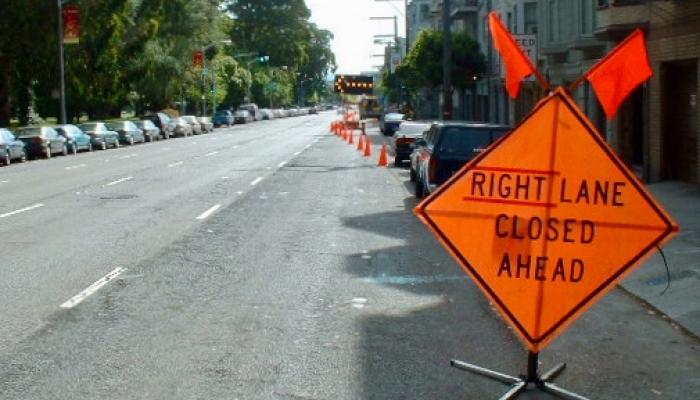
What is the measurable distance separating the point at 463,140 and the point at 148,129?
4666 centimetres

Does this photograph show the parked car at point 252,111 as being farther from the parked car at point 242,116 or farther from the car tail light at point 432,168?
the car tail light at point 432,168

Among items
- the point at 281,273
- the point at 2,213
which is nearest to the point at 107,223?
the point at 2,213

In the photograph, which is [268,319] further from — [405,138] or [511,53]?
[405,138]

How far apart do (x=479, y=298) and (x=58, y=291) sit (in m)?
4.34

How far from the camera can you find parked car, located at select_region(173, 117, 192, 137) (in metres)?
71.5

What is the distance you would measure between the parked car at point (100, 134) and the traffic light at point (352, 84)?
4096 centimetres

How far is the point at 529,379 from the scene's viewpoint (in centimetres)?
723

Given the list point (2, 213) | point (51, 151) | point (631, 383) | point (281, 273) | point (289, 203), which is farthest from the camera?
point (51, 151)

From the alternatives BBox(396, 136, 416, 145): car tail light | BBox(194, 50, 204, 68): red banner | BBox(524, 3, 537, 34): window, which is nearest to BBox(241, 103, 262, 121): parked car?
BBox(194, 50, 204, 68): red banner

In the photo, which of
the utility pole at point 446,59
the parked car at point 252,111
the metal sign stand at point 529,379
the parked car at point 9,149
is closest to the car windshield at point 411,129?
the utility pole at point 446,59

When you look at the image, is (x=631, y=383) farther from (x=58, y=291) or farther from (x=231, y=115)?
(x=231, y=115)

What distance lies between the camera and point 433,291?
11258 mm

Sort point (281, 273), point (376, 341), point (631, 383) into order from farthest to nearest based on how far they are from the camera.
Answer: point (281, 273) → point (376, 341) → point (631, 383)

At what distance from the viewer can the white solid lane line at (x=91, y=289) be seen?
10.3 metres
